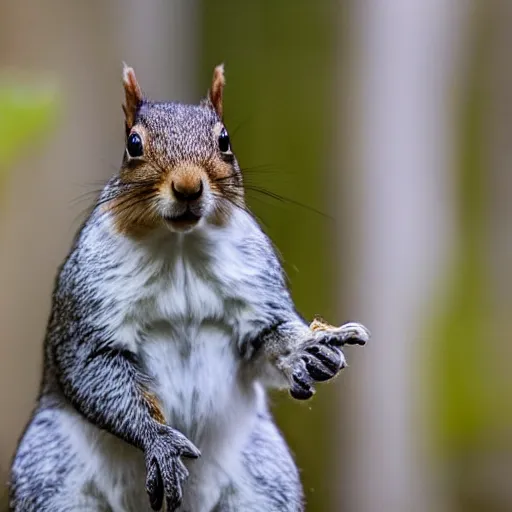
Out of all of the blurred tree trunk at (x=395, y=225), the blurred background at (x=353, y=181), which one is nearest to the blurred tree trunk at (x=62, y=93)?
the blurred background at (x=353, y=181)

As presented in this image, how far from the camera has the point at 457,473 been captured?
7.13 ft

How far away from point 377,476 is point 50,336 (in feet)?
4.29

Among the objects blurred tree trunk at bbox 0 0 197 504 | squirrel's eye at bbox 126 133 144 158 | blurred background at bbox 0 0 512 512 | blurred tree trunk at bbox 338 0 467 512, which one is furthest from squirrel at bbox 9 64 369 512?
blurred tree trunk at bbox 338 0 467 512

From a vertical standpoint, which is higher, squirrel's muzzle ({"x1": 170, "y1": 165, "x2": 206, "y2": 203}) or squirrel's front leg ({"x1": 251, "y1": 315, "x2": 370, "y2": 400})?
squirrel's muzzle ({"x1": 170, "y1": 165, "x2": 206, "y2": 203})

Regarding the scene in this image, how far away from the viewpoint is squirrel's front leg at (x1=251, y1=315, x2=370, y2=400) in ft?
2.63

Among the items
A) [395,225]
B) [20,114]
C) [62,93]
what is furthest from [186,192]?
[395,225]

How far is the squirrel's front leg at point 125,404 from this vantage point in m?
0.78

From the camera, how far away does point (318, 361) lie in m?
0.81

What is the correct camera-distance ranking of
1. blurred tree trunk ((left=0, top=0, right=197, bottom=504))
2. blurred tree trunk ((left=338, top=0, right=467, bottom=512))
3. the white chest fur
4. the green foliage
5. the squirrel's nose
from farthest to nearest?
blurred tree trunk ((left=338, top=0, right=467, bottom=512)), blurred tree trunk ((left=0, top=0, right=197, bottom=504)), the green foliage, the white chest fur, the squirrel's nose

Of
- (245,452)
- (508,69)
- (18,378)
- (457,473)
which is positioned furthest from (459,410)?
(245,452)

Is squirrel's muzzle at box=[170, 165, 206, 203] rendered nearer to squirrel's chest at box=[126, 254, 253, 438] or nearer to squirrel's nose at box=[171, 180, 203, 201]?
squirrel's nose at box=[171, 180, 203, 201]

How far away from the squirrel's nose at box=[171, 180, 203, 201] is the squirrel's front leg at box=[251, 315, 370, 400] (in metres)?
0.16

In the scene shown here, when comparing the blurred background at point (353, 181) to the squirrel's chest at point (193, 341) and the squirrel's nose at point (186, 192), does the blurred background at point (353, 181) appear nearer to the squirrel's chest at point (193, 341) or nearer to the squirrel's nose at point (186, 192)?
the squirrel's chest at point (193, 341)

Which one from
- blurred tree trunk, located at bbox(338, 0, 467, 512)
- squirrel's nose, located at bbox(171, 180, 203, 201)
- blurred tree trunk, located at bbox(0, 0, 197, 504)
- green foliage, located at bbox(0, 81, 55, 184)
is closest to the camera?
squirrel's nose, located at bbox(171, 180, 203, 201)
